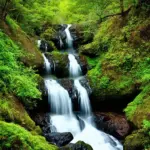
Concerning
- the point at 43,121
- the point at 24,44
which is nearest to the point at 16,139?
the point at 43,121

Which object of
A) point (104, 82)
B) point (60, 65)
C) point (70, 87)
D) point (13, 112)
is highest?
point (60, 65)

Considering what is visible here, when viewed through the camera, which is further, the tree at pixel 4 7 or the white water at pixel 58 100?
the tree at pixel 4 7

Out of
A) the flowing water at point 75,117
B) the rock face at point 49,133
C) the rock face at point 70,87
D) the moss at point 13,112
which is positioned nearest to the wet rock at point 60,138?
the rock face at point 49,133

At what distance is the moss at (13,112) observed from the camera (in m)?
9.22

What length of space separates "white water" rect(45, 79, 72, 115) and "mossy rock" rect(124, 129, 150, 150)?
14.9 ft

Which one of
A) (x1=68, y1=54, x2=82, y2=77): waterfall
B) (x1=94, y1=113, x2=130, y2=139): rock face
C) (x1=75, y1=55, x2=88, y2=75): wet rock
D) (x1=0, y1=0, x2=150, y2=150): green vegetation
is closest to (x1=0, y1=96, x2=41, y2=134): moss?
(x1=0, y1=0, x2=150, y2=150): green vegetation

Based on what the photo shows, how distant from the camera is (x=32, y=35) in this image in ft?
71.0

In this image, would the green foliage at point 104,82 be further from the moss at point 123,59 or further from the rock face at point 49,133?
the rock face at point 49,133

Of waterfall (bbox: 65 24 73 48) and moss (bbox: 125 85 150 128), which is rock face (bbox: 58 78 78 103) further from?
waterfall (bbox: 65 24 73 48)

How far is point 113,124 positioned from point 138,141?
316 centimetres

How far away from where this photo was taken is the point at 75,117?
47.7 ft

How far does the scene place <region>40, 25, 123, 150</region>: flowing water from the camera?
1239 centimetres

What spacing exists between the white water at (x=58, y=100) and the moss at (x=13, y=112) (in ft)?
10.5

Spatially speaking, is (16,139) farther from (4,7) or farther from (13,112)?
(4,7)
